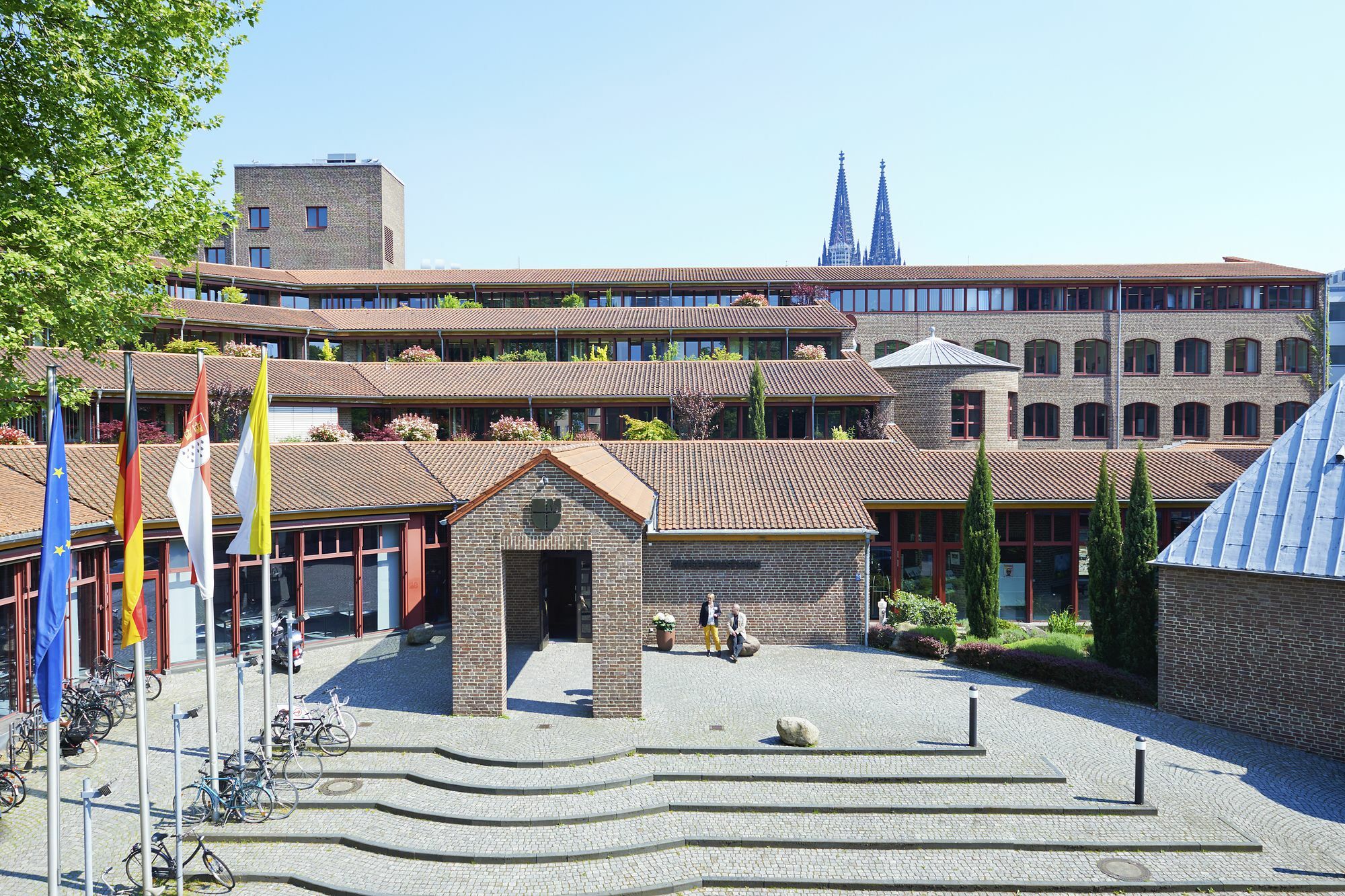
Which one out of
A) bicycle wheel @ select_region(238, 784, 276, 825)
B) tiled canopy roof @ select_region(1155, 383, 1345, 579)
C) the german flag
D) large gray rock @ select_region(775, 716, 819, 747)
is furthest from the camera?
tiled canopy roof @ select_region(1155, 383, 1345, 579)

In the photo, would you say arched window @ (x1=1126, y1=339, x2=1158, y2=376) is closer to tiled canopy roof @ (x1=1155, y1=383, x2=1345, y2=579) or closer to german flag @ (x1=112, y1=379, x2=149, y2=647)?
tiled canopy roof @ (x1=1155, y1=383, x2=1345, y2=579)

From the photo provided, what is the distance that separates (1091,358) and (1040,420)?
14.0 feet

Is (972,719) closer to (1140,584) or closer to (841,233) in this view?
(1140,584)

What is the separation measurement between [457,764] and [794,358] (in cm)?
2849

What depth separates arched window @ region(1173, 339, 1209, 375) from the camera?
44281mm

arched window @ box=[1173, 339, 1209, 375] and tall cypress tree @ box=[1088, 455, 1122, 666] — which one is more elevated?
arched window @ box=[1173, 339, 1209, 375]

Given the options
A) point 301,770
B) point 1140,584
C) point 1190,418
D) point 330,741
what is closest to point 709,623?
point 330,741

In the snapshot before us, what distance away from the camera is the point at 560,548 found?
15094mm

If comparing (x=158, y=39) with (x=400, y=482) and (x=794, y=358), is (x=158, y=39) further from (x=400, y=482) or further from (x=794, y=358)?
(x=794, y=358)

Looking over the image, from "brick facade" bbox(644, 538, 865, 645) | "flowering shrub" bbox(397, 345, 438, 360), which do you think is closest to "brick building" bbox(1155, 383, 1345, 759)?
"brick facade" bbox(644, 538, 865, 645)

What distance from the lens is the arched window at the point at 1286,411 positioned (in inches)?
1738

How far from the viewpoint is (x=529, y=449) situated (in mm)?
27141

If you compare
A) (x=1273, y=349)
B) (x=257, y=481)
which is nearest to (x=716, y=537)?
(x=257, y=481)

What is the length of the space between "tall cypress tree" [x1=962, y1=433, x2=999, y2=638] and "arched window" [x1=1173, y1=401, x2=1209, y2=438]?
96.5ft
